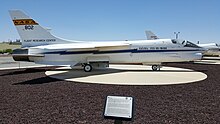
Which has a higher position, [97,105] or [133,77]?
[97,105]

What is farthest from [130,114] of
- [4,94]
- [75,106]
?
[4,94]

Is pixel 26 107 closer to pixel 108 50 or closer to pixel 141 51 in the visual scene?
pixel 108 50

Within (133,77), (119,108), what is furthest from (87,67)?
(119,108)

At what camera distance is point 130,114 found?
2674mm

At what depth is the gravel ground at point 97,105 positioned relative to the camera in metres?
4.68

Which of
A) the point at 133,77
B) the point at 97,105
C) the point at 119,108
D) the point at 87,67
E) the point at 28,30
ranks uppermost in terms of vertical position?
the point at 28,30

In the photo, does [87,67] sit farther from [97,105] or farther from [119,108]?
[119,108]

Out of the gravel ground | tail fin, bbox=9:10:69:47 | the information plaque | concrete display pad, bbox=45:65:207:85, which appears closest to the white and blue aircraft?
tail fin, bbox=9:10:69:47

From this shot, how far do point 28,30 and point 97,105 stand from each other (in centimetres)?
1069

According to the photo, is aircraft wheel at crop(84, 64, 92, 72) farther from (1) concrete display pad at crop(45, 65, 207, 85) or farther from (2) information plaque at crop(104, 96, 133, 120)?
(2) information plaque at crop(104, 96, 133, 120)

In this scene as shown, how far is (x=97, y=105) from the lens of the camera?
5.84 meters

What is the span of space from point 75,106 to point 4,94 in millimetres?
3276

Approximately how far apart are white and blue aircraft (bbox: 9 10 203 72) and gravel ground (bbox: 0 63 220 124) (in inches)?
A: 242

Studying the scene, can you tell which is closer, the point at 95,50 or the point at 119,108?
the point at 119,108
